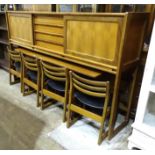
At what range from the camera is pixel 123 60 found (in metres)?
1.58

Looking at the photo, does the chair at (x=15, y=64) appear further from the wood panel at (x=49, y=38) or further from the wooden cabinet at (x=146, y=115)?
the wooden cabinet at (x=146, y=115)

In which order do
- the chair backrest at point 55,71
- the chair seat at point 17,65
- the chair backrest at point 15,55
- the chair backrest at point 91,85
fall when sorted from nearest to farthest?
the chair backrest at point 91,85 < the chair backrest at point 55,71 < the chair backrest at point 15,55 < the chair seat at point 17,65

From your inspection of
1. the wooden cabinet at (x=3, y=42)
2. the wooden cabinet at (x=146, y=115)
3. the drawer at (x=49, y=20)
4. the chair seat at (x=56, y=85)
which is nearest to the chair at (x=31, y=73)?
the chair seat at (x=56, y=85)

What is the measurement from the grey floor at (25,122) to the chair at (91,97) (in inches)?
12.0

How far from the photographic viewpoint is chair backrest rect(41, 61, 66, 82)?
6.46 ft

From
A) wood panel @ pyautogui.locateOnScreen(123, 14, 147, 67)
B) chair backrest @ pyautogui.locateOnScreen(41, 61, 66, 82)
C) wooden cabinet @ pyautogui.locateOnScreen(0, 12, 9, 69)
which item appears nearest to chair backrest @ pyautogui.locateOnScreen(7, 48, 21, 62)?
chair backrest @ pyautogui.locateOnScreen(41, 61, 66, 82)

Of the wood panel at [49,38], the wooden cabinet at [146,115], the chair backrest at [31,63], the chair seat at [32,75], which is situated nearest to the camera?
the wooden cabinet at [146,115]

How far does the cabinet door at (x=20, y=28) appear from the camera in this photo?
2.40 m


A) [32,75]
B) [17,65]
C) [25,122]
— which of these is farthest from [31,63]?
[25,122]

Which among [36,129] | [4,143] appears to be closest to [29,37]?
[36,129]

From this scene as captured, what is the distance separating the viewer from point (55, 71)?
6.77 feet

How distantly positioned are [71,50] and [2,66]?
8.16 ft

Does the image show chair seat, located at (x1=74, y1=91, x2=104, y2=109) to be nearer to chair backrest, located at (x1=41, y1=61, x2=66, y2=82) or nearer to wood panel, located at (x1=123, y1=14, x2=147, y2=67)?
chair backrest, located at (x1=41, y1=61, x2=66, y2=82)

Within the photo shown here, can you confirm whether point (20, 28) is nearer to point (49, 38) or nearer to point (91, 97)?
point (49, 38)
